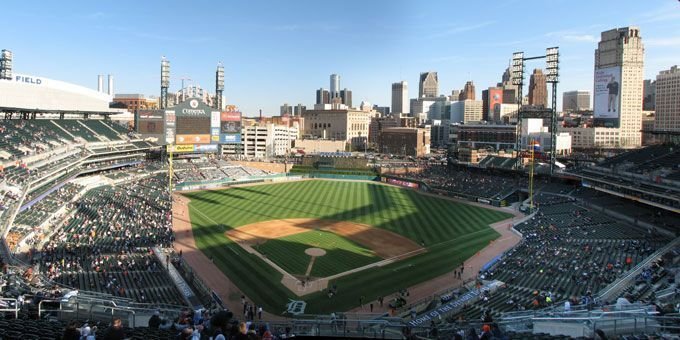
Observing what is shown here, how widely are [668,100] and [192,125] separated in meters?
124

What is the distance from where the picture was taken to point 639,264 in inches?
988

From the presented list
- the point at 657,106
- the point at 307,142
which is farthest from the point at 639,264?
the point at 657,106

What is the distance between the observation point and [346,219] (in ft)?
153

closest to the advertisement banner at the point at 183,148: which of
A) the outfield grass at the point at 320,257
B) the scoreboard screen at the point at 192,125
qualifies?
the scoreboard screen at the point at 192,125

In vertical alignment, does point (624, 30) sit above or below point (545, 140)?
above

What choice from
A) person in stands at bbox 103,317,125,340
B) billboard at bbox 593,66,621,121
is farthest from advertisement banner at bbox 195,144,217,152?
billboard at bbox 593,66,621,121

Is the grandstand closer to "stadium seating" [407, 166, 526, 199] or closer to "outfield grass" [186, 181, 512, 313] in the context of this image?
"stadium seating" [407, 166, 526, 199]

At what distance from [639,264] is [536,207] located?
81.6 feet

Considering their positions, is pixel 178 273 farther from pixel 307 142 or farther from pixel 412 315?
pixel 307 142

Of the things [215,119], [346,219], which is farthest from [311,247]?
[215,119]

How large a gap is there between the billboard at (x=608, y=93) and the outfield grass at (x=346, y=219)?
55.0m

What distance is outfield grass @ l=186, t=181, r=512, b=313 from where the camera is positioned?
2756cm

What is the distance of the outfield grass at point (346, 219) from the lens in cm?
2756

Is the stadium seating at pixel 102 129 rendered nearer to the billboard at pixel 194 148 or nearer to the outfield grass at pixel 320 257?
the billboard at pixel 194 148
